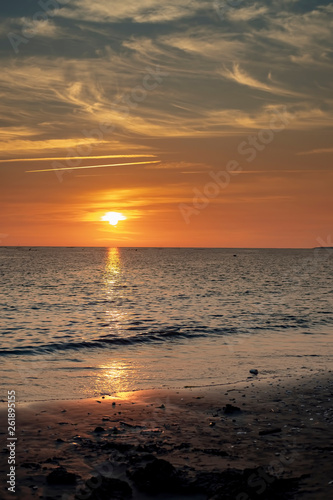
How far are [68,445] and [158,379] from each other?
27.0 ft

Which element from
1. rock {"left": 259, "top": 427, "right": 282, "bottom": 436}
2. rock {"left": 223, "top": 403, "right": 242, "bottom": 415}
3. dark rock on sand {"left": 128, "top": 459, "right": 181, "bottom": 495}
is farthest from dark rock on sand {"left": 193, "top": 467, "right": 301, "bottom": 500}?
rock {"left": 223, "top": 403, "right": 242, "bottom": 415}

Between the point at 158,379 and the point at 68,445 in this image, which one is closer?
the point at 68,445

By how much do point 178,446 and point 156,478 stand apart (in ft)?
7.12

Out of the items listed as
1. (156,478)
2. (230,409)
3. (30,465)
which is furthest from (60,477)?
(230,409)

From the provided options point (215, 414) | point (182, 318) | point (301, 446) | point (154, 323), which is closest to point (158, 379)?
point (215, 414)

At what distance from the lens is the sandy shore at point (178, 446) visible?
30.6 ft

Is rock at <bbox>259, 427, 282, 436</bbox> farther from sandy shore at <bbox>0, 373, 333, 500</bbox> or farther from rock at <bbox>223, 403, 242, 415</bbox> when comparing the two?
rock at <bbox>223, 403, 242, 415</bbox>

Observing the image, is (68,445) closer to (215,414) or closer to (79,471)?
(79,471)

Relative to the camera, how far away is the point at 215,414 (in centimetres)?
1438

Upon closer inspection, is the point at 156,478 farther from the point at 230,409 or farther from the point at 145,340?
the point at 145,340

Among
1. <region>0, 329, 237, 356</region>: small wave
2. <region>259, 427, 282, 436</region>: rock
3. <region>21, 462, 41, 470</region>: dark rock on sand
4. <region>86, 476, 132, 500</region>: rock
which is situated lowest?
<region>0, 329, 237, 356</region>: small wave

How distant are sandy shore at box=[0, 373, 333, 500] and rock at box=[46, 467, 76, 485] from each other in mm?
20

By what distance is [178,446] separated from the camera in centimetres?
1158

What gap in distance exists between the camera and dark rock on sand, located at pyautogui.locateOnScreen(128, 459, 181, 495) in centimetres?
937
